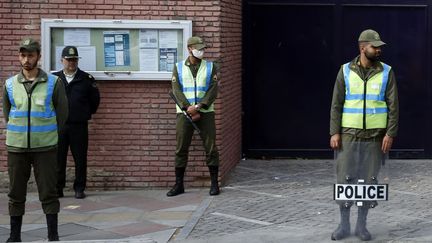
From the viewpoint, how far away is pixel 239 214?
8.04 meters

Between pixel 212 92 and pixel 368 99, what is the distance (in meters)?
2.52

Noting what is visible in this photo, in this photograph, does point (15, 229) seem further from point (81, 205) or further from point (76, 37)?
point (76, 37)

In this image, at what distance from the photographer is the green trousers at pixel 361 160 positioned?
22.7 ft

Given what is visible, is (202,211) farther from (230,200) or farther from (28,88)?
(28,88)

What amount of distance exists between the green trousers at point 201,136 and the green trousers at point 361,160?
2402 mm

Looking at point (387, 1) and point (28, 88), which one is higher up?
point (387, 1)

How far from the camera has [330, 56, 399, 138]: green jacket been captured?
269 inches

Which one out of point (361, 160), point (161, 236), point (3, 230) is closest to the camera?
point (361, 160)

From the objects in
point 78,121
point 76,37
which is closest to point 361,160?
point 78,121

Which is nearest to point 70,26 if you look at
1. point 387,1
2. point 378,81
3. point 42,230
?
point 42,230

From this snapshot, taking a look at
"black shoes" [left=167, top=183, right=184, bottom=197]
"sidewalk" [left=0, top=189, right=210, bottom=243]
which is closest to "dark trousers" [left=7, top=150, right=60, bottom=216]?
"sidewalk" [left=0, top=189, right=210, bottom=243]

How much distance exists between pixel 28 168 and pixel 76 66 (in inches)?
96.5

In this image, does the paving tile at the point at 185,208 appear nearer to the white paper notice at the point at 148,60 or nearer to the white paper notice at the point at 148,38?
the white paper notice at the point at 148,60

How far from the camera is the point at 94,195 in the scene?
9211 mm
